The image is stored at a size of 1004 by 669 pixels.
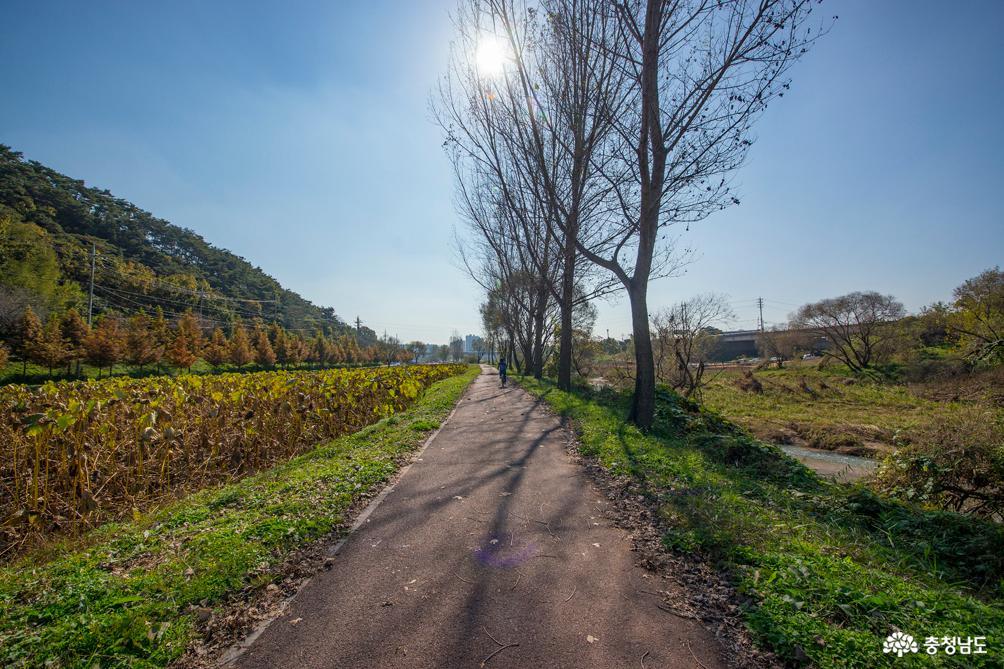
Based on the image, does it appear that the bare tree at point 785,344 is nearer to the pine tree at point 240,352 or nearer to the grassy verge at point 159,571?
→ the grassy verge at point 159,571

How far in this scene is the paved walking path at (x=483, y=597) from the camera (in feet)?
7.45

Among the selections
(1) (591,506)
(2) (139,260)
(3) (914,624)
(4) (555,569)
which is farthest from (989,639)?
(2) (139,260)

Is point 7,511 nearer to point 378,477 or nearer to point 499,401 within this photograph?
point 378,477

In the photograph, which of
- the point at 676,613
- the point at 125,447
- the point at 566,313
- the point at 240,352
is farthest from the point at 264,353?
the point at 676,613

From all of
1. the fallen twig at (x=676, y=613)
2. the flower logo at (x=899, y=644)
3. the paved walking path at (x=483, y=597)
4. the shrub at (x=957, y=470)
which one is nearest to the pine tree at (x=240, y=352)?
the paved walking path at (x=483, y=597)

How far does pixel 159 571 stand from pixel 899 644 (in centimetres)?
457

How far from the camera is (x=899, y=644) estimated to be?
7.01 feet

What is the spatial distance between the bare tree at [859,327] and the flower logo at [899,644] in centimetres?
3895

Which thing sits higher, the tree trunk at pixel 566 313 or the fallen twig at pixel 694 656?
the tree trunk at pixel 566 313

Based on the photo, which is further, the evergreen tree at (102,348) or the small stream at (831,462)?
the evergreen tree at (102,348)

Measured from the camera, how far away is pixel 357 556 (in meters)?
3.41

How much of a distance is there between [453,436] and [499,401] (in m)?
6.75

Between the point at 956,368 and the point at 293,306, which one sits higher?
the point at 293,306
